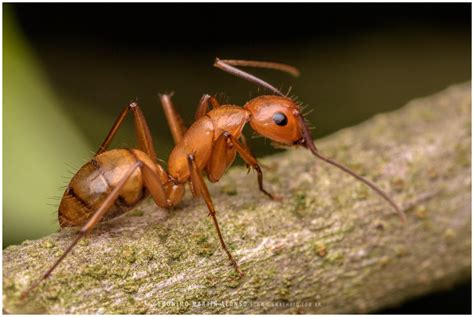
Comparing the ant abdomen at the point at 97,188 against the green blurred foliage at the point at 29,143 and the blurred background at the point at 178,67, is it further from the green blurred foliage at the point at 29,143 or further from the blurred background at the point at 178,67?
the blurred background at the point at 178,67

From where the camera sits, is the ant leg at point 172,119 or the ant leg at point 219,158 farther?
the ant leg at point 172,119

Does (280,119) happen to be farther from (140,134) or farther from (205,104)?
(140,134)

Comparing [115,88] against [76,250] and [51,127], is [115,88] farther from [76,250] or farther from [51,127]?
[76,250]

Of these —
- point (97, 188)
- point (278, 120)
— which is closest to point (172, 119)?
point (278, 120)

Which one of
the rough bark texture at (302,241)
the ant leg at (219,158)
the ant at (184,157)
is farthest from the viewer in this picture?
the ant leg at (219,158)

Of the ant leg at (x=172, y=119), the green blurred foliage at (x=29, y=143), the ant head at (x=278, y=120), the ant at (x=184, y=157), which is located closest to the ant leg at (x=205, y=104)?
the ant at (x=184, y=157)

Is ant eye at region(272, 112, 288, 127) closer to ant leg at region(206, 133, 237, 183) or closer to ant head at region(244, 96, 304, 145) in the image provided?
ant head at region(244, 96, 304, 145)

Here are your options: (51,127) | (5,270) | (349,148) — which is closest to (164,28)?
(51,127)

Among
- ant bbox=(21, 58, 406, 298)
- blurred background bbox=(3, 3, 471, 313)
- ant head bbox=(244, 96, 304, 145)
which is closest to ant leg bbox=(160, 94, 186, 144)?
ant bbox=(21, 58, 406, 298)
